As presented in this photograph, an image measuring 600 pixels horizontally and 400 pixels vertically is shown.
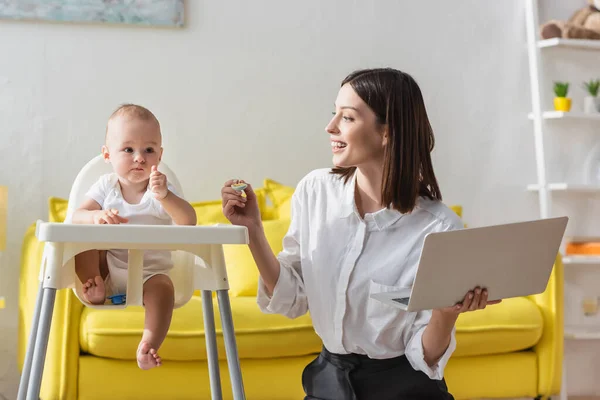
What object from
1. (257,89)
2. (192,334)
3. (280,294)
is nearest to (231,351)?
(280,294)

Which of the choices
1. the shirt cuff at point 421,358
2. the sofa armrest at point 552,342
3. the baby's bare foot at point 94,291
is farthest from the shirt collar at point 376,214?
→ the sofa armrest at point 552,342

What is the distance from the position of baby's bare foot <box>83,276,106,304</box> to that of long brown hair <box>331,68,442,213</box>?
0.57 m

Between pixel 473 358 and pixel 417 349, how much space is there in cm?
109

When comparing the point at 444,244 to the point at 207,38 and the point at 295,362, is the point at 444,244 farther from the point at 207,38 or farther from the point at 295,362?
the point at 207,38

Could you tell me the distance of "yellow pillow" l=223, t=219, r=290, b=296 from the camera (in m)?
2.61

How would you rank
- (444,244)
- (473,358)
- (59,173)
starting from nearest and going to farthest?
(444,244)
(473,358)
(59,173)

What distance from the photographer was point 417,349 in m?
1.48

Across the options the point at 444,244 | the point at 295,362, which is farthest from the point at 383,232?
the point at 295,362

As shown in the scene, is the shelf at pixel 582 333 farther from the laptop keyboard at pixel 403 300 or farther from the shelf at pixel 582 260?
the laptop keyboard at pixel 403 300

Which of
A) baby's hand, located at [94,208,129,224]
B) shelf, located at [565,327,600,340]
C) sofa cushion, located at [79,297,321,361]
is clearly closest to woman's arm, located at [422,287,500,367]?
baby's hand, located at [94,208,129,224]

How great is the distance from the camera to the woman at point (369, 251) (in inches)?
60.0

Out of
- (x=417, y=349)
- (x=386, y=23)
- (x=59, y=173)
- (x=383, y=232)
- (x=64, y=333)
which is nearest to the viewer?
(x=417, y=349)

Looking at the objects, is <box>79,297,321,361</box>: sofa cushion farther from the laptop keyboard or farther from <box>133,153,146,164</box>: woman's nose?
the laptop keyboard

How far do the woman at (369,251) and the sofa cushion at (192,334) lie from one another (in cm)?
73
